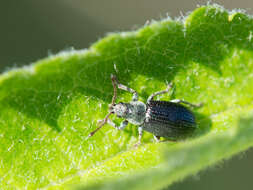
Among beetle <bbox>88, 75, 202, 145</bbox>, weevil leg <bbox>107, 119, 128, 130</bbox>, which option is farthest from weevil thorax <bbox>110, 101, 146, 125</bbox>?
weevil leg <bbox>107, 119, 128, 130</bbox>

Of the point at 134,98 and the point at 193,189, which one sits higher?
the point at 134,98

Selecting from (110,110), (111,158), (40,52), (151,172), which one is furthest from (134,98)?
(40,52)

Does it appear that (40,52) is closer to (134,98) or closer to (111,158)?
(134,98)

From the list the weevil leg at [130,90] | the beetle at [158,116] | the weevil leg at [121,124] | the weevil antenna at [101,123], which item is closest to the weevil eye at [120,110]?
the beetle at [158,116]

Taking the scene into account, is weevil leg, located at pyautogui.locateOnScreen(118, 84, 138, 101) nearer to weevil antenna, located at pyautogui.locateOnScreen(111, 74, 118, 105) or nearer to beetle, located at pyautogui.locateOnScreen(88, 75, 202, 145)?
beetle, located at pyautogui.locateOnScreen(88, 75, 202, 145)

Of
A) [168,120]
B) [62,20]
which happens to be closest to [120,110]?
[168,120]

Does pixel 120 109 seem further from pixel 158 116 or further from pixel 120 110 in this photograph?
pixel 158 116
